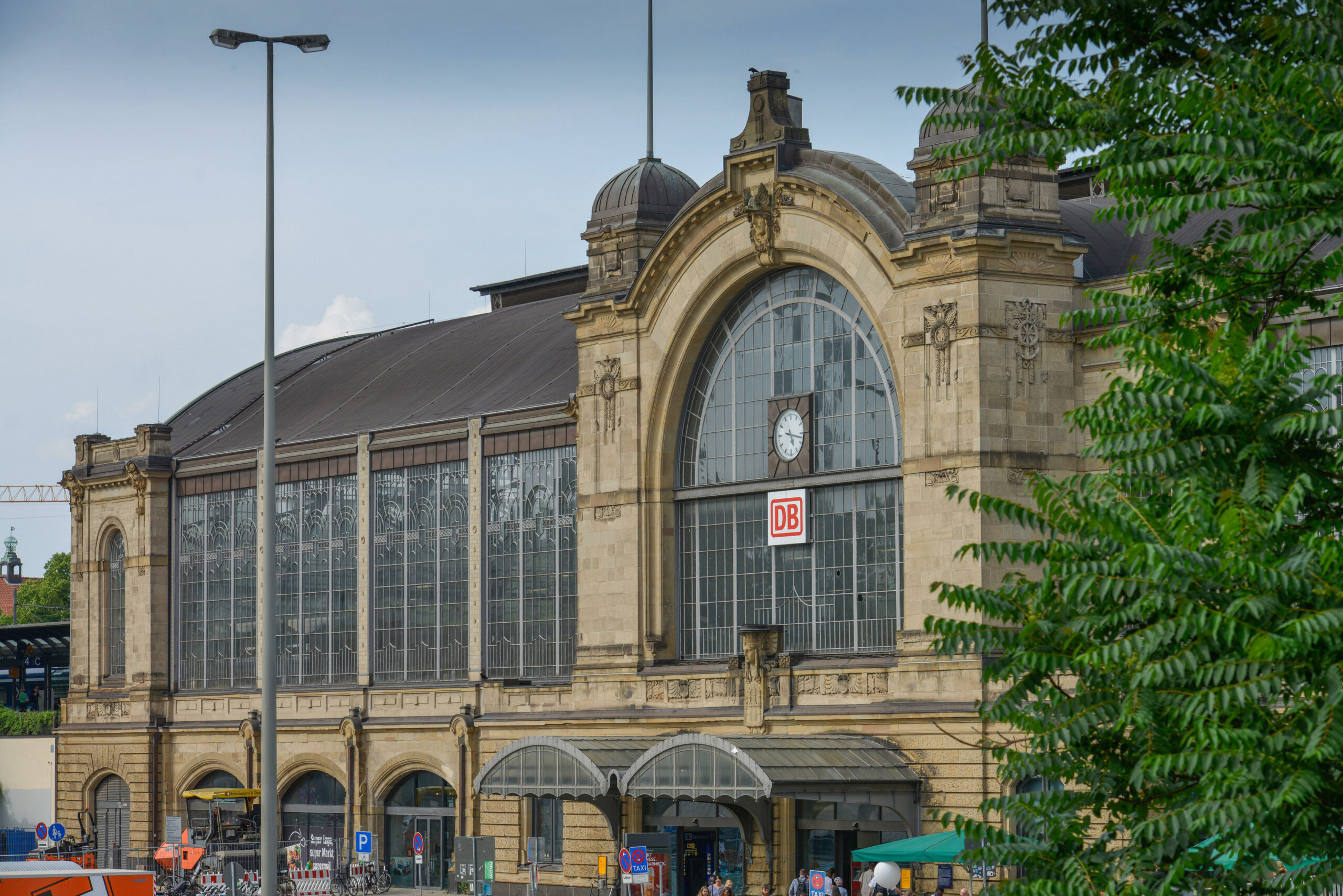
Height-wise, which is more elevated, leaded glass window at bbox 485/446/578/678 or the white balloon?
leaded glass window at bbox 485/446/578/678

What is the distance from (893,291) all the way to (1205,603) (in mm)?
30076

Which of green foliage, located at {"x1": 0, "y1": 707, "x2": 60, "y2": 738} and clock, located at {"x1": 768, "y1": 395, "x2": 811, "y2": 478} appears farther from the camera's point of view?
green foliage, located at {"x1": 0, "y1": 707, "x2": 60, "y2": 738}

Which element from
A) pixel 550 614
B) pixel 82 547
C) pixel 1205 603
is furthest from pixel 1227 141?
pixel 82 547

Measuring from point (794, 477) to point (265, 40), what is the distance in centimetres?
1930

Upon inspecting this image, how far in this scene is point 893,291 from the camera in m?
44.5

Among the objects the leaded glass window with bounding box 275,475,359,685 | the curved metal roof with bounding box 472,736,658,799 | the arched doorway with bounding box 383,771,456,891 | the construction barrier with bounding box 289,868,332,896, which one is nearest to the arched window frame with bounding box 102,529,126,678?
the leaded glass window with bounding box 275,475,359,685

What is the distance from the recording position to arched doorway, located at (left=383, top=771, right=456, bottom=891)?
191 ft

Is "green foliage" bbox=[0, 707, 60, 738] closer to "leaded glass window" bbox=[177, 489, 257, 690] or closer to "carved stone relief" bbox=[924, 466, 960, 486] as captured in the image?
"leaded glass window" bbox=[177, 489, 257, 690]

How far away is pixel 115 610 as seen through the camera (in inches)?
2844

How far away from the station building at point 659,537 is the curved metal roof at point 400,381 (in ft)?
0.88

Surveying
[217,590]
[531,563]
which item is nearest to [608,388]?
[531,563]

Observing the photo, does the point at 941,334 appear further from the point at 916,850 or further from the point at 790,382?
the point at 916,850

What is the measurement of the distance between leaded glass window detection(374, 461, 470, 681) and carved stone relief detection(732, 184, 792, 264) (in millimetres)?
15170

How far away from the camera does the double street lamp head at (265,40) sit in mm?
32531
